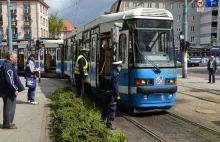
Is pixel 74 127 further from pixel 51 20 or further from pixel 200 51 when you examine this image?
pixel 51 20

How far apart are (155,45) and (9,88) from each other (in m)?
4.24

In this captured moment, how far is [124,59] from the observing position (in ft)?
27.7

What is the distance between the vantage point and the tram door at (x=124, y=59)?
833 centimetres

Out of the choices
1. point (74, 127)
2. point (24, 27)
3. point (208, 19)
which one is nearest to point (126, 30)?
point (74, 127)

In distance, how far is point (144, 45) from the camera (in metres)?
8.30

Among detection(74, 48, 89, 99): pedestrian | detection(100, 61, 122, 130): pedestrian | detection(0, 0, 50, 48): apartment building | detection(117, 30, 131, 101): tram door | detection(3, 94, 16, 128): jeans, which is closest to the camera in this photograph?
detection(3, 94, 16, 128): jeans

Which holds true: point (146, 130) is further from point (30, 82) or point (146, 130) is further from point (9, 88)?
point (30, 82)

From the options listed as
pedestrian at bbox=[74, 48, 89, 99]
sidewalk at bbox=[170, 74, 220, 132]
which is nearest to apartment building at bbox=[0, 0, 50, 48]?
sidewalk at bbox=[170, 74, 220, 132]

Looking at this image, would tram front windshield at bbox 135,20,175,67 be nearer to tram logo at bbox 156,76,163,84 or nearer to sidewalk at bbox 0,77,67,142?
tram logo at bbox 156,76,163,84

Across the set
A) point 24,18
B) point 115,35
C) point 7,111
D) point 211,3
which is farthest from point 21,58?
point 24,18

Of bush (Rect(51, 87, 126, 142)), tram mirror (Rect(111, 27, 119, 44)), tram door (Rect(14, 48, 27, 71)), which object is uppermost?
tram mirror (Rect(111, 27, 119, 44))

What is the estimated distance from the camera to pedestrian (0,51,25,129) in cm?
640

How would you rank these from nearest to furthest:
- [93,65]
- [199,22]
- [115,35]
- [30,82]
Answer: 1. [115,35]
2. [30,82]
3. [93,65]
4. [199,22]

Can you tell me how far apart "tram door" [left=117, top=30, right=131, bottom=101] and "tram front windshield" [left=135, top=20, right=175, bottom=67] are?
32 cm
